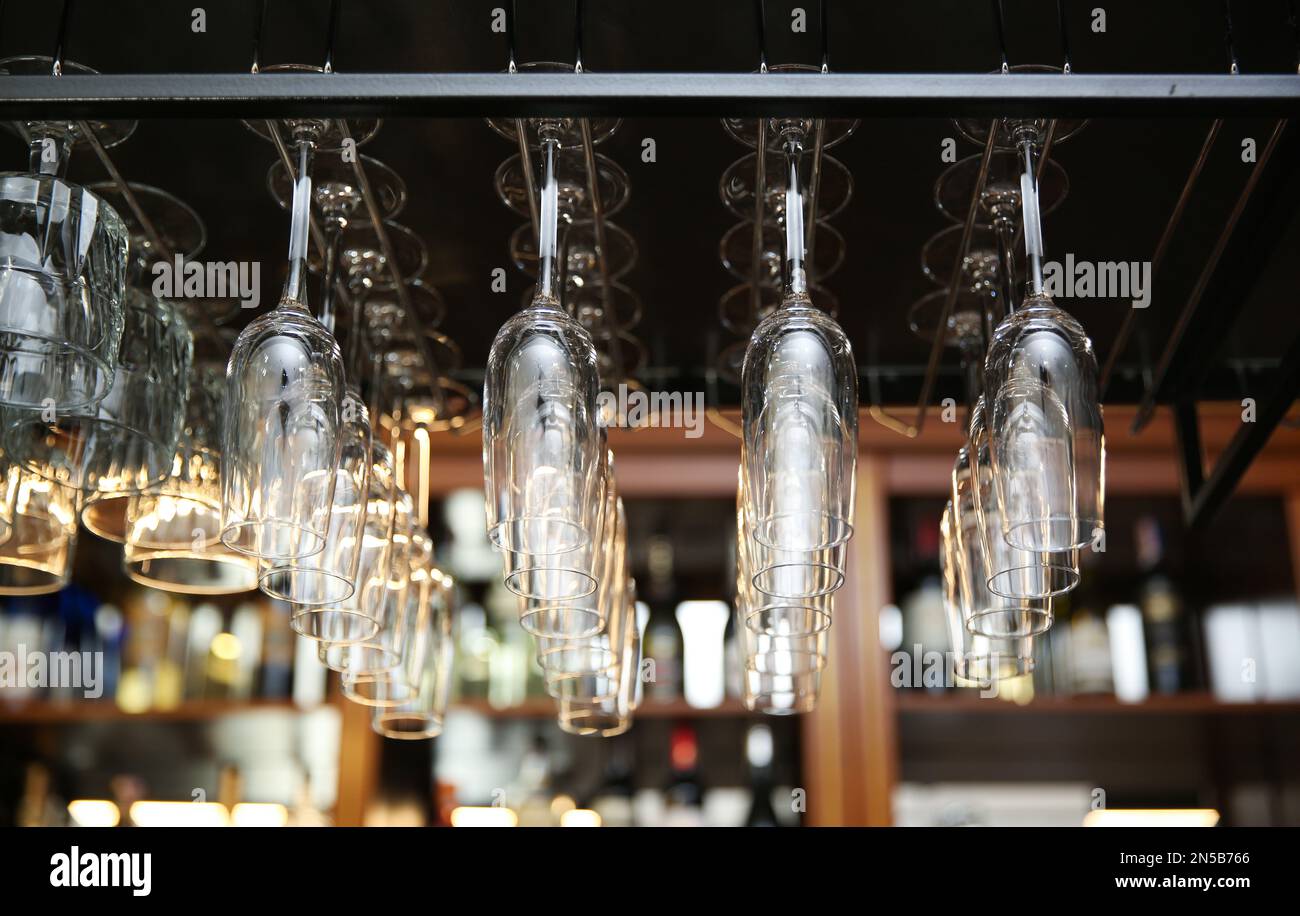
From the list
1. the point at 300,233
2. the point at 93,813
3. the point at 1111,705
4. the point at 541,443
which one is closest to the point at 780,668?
the point at 541,443

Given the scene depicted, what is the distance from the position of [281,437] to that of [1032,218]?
0.48 metres

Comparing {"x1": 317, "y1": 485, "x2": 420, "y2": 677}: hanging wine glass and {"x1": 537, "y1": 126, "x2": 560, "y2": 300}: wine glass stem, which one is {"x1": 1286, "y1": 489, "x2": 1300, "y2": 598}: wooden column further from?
{"x1": 537, "y1": 126, "x2": 560, "y2": 300}: wine glass stem

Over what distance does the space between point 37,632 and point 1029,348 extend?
7.34ft

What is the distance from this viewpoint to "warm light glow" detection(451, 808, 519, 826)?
2307mm

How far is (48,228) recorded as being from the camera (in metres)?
0.82

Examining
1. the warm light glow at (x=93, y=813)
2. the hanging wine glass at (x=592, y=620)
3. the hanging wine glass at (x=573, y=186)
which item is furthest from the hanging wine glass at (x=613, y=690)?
the warm light glow at (x=93, y=813)

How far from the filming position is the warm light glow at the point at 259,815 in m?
2.35

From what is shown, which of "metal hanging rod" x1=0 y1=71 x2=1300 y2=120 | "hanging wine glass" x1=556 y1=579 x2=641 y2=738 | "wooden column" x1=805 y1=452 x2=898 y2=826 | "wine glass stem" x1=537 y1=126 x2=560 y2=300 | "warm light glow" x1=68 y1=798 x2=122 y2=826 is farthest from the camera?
"warm light glow" x1=68 y1=798 x2=122 y2=826

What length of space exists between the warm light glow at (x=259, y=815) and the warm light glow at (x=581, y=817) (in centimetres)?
47

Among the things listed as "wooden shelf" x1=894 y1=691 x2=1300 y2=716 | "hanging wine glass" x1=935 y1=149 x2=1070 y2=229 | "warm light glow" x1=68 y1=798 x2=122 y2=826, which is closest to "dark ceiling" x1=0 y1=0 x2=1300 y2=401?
"hanging wine glass" x1=935 y1=149 x2=1070 y2=229

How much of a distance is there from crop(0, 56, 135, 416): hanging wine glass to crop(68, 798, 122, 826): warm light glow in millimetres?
1844

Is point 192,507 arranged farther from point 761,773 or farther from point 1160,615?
point 1160,615
